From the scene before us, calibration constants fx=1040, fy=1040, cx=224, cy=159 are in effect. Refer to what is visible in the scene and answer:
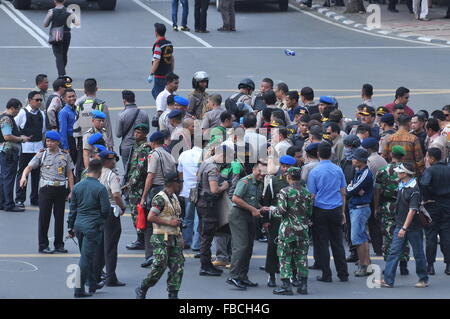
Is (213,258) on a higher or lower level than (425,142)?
lower

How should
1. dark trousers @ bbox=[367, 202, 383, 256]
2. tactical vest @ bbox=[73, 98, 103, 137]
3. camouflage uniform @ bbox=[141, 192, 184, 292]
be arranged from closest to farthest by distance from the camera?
camouflage uniform @ bbox=[141, 192, 184, 292]
dark trousers @ bbox=[367, 202, 383, 256]
tactical vest @ bbox=[73, 98, 103, 137]

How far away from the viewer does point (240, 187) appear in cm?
1275

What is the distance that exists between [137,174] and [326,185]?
8.50ft

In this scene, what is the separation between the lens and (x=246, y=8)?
34.3 metres

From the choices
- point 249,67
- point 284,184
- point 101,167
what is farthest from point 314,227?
point 249,67

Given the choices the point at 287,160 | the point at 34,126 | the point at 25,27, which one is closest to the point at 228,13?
the point at 25,27

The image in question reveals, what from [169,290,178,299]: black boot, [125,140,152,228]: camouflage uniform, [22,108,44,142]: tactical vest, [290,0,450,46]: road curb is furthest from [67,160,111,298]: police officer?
[290,0,450,46]: road curb

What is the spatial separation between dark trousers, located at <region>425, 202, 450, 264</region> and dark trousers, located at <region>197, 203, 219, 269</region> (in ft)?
9.25

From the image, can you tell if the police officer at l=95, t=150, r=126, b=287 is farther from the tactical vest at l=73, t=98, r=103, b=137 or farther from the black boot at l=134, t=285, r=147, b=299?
the tactical vest at l=73, t=98, r=103, b=137

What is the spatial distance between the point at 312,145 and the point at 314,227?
3.49ft

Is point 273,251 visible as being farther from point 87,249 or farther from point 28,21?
point 28,21

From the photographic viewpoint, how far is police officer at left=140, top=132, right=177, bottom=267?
13516 millimetres

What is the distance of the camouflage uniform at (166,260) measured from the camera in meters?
11.7

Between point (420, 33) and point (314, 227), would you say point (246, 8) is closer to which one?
point (420, 33)
